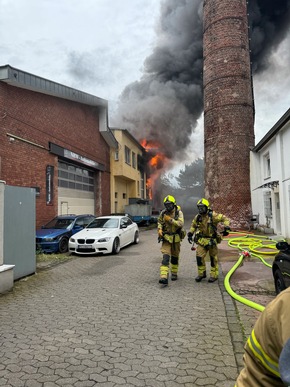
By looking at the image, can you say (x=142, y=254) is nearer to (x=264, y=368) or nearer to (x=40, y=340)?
(x=40, y=340)

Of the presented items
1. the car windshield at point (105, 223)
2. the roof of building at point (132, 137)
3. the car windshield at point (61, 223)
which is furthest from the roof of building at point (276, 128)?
the roof of building at point (132, 137)

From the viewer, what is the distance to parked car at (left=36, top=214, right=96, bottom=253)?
10.6 metres

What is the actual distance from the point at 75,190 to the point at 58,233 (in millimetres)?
7812

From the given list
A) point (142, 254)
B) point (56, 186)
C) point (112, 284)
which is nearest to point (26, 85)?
point (56, 186)

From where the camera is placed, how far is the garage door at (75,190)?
16859mm

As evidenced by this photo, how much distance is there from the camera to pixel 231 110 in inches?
721

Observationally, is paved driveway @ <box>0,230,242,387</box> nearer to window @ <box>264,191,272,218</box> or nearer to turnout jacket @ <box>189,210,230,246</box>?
turnout jacket @ <box>189,210,230,246</box>

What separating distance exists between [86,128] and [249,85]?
10.4 m

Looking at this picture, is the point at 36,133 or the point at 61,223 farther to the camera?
the point at 36,133

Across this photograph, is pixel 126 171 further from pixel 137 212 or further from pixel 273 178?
pixel 273 178

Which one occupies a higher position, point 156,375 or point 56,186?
point 56,186

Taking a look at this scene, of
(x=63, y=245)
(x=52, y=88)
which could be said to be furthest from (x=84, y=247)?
(x=52, y=88)

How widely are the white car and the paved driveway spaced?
346 centimetres

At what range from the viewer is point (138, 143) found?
28984mm
